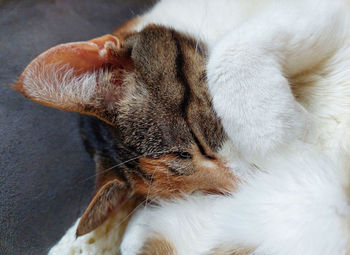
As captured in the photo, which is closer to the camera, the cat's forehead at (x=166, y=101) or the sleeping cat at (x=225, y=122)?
the sleeping cat at (x=225, y=122)

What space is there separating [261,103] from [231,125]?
79mm

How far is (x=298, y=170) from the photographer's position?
726mm

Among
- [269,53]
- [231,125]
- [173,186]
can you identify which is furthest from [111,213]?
[269,53]

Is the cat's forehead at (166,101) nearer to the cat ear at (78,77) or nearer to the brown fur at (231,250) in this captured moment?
the cat ear at (78,77)

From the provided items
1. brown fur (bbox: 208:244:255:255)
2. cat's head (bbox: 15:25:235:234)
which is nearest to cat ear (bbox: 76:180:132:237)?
cat's head (bbox: 15:25:235:234)

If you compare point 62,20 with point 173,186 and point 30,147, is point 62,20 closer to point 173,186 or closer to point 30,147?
point 30,147

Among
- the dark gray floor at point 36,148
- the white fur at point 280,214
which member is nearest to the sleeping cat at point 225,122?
the white fur at point 280,214

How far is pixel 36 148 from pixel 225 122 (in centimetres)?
60

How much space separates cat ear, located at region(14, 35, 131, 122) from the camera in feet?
2.30

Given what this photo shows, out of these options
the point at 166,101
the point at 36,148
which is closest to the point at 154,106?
the point at 166,101

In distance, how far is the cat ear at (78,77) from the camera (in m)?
0.70

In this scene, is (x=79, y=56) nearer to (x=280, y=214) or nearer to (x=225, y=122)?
(x=225, y=122)

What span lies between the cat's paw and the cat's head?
0.23ft

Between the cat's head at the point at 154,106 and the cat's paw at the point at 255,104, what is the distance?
0.23 ft
